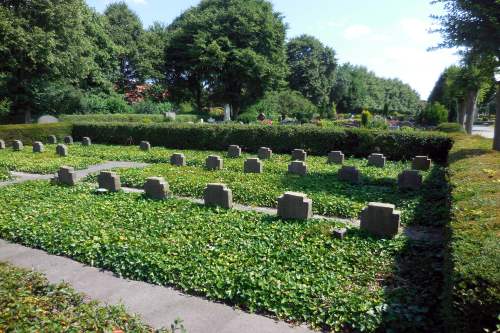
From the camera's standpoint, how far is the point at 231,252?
584cm

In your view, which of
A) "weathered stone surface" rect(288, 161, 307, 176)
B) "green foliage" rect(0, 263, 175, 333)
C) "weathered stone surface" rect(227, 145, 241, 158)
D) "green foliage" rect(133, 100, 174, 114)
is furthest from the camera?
"green foliage" rect(133, 100, 174, 114)

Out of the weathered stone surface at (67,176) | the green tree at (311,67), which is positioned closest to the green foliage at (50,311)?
the weathered stone surface at (67,176)

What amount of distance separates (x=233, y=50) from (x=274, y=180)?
2670 cm

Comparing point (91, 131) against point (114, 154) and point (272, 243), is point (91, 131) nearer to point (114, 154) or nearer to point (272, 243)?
point (114, 154)

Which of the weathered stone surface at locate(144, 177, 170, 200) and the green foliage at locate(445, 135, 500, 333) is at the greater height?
the green foliage at locate(445, 135, 500, 333)

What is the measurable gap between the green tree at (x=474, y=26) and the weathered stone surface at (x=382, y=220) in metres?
6.61

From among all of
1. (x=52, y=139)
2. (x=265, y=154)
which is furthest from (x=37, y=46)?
(x=265, y=154)

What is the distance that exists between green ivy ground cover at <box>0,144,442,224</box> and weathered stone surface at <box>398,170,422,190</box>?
264mm

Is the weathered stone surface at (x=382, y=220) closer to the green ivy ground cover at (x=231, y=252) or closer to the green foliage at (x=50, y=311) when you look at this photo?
the green ivy ground cover at (x=231, y=252)

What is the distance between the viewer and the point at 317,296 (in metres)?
4.55

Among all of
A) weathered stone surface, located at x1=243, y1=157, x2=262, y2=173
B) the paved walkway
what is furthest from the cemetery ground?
weathered stone surface, located at x1=243, y1=157, x2=262, y2=173

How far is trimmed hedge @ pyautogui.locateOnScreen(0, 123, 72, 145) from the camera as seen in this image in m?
20.5

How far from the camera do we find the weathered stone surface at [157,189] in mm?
9141

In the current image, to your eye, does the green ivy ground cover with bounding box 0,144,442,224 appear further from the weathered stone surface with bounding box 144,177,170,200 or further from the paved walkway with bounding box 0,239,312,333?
the paved walkway with bounding box 0,239,312,333
